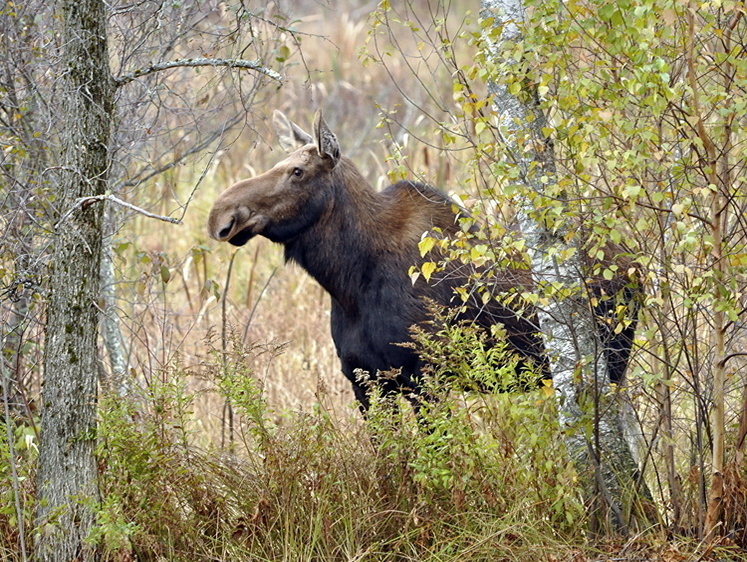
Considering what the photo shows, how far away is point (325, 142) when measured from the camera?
20.4ft

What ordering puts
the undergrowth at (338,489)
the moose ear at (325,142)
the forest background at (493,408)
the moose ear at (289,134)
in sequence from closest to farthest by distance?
the forest background at (493,408) → the undergrowth at (338,489) → the moose ear at (325,142) → the moose ear at (289,134)

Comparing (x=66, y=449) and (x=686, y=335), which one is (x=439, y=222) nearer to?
(x=686, y=335)

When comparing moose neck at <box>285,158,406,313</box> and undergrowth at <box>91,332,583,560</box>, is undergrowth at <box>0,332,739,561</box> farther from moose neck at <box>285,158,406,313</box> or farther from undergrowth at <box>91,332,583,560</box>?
moose neck at <box>285,158,406,313</box>

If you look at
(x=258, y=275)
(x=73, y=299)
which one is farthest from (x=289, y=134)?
(x=258, y=275)

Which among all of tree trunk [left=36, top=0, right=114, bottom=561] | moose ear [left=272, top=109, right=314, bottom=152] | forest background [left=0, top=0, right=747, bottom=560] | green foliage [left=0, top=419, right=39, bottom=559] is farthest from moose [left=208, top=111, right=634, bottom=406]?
green foliage [left=0, top=419, right=39, bottom=559]

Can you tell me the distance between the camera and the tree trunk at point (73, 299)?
14.9ft

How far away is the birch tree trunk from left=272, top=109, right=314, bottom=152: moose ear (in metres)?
1.94

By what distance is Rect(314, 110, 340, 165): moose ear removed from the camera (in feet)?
20.0

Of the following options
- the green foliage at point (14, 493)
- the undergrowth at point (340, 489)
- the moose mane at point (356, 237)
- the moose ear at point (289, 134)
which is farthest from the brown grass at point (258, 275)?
the green foliage at point (14, 493)

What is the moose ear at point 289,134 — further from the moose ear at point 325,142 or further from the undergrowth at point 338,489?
the undergrowth at point 338,489

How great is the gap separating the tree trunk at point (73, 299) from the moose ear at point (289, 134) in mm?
2162

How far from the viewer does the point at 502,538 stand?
455cm

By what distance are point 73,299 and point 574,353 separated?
95.9 inches

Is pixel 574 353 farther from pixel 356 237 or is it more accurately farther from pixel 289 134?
pixel 289 134
